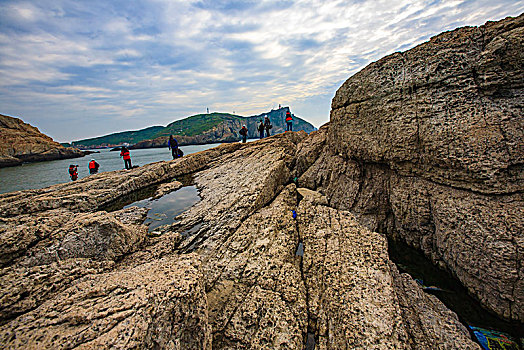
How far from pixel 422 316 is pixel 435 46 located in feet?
37.5

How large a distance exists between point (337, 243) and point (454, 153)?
240 inches

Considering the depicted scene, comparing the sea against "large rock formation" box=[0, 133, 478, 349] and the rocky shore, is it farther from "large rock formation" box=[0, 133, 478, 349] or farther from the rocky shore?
"large rock formation" box=[0, 133, 478, 349]

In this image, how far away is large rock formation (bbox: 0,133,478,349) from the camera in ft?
13.6

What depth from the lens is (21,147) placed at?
6844cm

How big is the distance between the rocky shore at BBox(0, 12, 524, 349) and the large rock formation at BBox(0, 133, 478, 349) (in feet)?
0.13

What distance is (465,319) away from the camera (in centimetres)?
675

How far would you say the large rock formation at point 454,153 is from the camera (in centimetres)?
704

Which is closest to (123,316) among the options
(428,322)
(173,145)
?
(428,322)

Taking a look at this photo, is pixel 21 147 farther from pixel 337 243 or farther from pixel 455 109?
pixel 455 109

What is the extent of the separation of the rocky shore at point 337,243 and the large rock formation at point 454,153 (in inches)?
1.9

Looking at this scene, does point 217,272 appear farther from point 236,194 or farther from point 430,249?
point 430,249

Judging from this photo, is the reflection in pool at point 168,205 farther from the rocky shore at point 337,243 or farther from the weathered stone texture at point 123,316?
the weathered stone texture at point 123,316

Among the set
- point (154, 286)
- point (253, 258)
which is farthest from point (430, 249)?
point (154, 286)

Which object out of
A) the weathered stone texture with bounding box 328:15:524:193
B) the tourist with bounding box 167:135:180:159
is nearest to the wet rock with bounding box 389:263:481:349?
the weathered stone texture with bounding box 328:15:524:193
